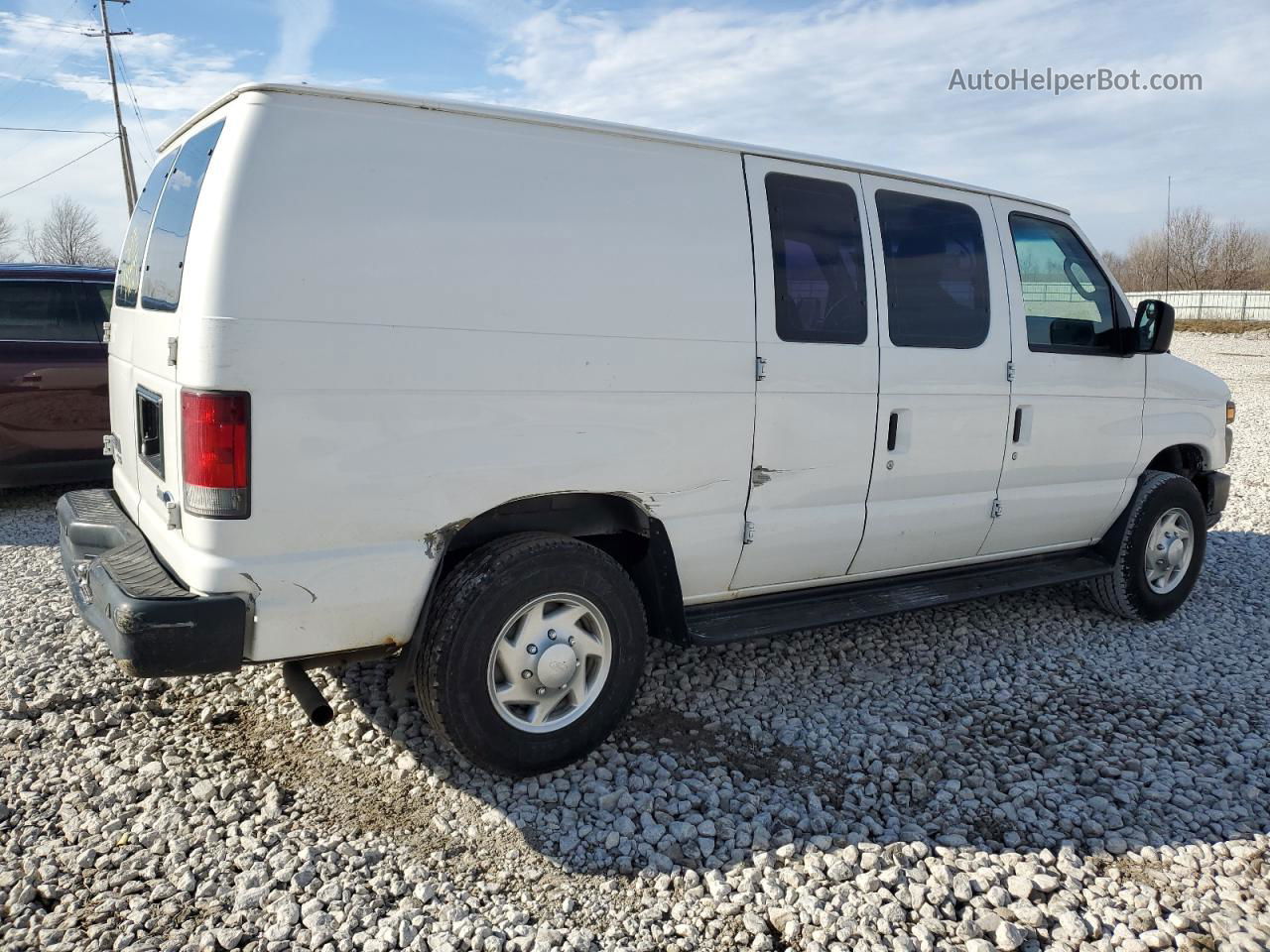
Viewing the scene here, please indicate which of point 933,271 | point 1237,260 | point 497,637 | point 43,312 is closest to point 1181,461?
point 933,271

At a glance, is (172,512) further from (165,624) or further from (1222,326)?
(1222,326)

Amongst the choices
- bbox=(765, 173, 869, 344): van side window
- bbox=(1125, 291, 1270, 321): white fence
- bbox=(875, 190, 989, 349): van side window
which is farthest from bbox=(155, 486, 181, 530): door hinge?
bbox=(1125, 291, 1270, 321): white fence

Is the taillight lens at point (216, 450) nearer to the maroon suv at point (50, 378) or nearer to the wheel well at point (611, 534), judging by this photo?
the wheel well at point (611, 534)

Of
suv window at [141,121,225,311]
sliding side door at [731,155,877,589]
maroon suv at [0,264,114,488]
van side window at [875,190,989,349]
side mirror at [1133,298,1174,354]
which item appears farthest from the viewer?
maroon suv at [0,264,114,488]

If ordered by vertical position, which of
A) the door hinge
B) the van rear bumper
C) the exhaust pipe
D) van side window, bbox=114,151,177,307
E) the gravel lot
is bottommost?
the gravel lot

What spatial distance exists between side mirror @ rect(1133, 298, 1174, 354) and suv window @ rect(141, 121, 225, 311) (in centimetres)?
439

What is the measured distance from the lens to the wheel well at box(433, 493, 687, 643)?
344cm

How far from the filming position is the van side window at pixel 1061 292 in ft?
15.8

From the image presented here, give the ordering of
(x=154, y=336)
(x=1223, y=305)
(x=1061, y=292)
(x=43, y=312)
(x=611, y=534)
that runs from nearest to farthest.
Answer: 1. (x=154, y=336)
2. (x=611, y=534)
3. (x=1061, y=292)
4. (x=43, y=312)
5. (x=1223, y=305)

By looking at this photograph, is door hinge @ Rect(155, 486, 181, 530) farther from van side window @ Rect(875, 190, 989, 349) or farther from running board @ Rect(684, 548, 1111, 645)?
van side window @ Rect(875, 190, 989, 349)

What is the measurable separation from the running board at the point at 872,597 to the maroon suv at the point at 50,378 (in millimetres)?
5398

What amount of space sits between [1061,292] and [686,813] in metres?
3.30

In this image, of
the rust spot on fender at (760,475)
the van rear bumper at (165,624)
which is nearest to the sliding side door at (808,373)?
the rust spot on fender at (760,475)

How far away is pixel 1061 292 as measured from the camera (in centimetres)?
493
